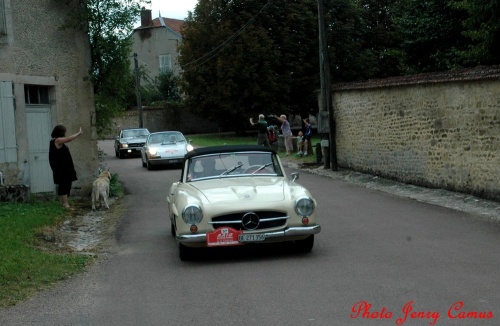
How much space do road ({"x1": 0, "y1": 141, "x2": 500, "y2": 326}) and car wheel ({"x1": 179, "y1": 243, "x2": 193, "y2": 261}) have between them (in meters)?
0.11

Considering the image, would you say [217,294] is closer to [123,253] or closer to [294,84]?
[123,253]

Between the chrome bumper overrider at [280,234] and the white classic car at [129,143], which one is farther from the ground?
the white classic car at [129,143]

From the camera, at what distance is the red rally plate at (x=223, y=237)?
888 cm

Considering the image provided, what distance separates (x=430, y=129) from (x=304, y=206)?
29.5 ft

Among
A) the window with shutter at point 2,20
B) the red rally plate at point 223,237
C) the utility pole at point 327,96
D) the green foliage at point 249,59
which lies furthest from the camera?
the green foliage at point 249,59

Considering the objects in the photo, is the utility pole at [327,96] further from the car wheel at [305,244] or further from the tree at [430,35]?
the car wheel at [305,244]

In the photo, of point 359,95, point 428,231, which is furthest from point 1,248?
point 359,95

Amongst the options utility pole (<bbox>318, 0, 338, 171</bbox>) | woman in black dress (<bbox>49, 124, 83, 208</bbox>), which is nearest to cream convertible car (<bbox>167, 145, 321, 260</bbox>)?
woman in black dress (<bbox>49, 124, 83, 208</bbox>)

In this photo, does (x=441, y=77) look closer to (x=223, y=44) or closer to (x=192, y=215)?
(x=192, y=215)

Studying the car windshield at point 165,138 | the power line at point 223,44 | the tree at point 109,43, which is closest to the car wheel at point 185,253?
the tree at point 109,43

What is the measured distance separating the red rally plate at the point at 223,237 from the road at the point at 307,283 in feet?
0.92

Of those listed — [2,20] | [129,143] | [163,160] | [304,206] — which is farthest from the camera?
[129,143]

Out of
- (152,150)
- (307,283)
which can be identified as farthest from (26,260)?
(152,150)

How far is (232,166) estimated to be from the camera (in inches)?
419
